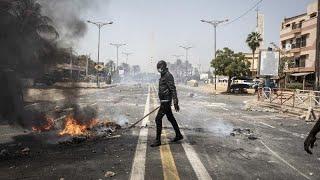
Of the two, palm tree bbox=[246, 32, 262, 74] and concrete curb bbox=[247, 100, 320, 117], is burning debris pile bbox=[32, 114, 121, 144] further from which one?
palm tree bbox=[246, 32, 262, 74]

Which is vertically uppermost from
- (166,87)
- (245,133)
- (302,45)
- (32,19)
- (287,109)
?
(302,45)

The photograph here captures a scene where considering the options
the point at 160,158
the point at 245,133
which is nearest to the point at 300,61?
the point at 245,133

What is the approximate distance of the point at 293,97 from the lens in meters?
21.1

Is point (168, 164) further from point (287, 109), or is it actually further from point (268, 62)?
point (268, 62)

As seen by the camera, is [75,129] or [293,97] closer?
[75,129]

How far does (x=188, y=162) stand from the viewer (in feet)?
23.3

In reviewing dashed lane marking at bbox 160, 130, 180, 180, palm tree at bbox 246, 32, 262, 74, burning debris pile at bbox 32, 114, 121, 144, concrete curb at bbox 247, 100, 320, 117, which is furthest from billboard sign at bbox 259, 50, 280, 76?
palm tree at bbox 246, 32, 262, 74

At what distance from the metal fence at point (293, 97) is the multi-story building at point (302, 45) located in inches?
1211

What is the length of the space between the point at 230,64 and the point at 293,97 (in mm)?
27007

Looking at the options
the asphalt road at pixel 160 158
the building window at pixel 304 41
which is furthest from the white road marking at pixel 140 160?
the building window at pixel 304 41

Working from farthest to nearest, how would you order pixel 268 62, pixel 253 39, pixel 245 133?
1. pixel 253 39
2. pixel 268 62
3. pixel 245 133

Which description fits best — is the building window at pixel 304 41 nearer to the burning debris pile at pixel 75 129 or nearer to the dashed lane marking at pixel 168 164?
the burning debris pile at pixel 75 129

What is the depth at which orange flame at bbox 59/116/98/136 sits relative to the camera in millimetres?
10594

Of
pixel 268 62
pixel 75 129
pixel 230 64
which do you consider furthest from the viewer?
pixel 230 64
